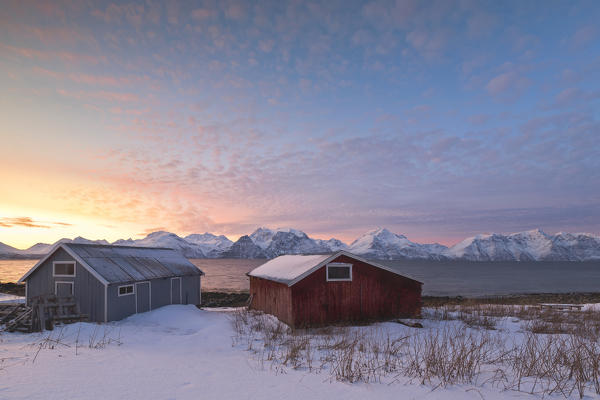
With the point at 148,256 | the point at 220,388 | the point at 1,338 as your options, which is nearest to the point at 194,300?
the point at 148,256

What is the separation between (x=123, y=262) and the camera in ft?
84.0

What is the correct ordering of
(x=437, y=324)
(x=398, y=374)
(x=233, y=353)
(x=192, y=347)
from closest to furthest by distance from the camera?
(x=398, y=374), (x=233, y=353), (x=192, y=347), (x=437, y=324)

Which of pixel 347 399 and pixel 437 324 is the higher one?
pixel 347 399

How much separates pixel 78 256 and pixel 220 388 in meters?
19.9

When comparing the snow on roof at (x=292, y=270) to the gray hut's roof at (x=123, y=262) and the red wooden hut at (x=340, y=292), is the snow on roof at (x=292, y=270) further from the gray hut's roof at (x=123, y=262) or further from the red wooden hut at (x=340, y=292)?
the gray hut's roof at (x=123, y=262)

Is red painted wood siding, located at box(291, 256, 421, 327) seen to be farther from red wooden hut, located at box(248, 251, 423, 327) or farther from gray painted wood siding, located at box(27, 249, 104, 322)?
gray painted wood siding, located at box(27, 249, 104, 322)

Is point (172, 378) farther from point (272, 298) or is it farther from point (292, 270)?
point (272, 298)

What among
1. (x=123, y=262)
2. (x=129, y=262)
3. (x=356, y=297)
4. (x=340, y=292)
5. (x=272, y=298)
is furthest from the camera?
(x=129, y=262)

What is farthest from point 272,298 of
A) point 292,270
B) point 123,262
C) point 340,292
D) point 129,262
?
point 123,262

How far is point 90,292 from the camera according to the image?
22.3 metres

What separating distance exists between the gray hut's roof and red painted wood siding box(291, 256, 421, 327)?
12142 millimetres

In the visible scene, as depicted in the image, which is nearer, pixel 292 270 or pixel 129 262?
pixel 292 270

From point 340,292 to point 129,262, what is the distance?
1612 centimetres

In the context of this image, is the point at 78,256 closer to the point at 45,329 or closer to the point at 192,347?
the point at 45,329
